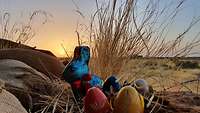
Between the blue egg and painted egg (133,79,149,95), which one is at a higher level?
the blue egg

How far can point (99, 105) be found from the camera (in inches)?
47.6

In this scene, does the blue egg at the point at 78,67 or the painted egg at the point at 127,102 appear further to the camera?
the blue egg at the point at 78,67

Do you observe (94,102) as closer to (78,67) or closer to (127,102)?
(127,102)

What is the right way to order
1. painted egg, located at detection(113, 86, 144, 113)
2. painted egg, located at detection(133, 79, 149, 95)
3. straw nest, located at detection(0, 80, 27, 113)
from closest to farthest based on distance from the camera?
1. straw nest, located at detection(0, 80, 27, 113)
2. painted egg, located at detection(113, 86, 144, 113)
3. painted egg, located at detection(133, 79, 149, 95)

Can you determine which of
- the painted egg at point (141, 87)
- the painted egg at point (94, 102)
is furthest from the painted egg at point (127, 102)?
the painted egg at point (141, 87)

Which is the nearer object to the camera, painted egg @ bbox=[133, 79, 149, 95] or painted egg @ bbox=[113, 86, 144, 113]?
painted egg @ bbox=[113, 86, 144, 113]

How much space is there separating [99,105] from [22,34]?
245 cm

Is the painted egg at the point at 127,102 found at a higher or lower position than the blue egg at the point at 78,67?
lower

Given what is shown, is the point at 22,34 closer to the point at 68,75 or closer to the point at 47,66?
the point at 47,66

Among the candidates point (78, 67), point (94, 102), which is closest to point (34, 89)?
point (78, 67)

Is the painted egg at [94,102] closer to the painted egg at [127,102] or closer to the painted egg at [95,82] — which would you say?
the painted egg at [127,102]

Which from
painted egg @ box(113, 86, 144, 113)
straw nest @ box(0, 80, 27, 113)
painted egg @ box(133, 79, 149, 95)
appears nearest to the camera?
straw nest @ box(0, 80, 27, 113)

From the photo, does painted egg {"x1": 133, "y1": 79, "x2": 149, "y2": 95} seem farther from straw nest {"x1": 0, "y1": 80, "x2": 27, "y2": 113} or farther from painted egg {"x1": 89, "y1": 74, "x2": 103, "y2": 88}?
straw nest {"x1": 0, "y1": 80, "x2": 27, "y2": 113}

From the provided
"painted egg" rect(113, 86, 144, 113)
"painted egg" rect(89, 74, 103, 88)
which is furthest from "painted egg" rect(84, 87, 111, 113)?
"painted egg" rect(89, 74, 103, 88)
